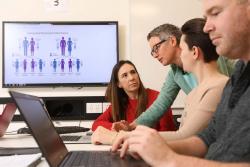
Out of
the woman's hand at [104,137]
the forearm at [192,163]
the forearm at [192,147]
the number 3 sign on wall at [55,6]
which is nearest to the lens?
the forearm at [192,163]

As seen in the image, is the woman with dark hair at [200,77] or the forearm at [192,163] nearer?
the forearm at [192,163]

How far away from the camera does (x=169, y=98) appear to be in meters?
2.23

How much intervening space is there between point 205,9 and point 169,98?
122 centimetres

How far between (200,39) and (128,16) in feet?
5.83

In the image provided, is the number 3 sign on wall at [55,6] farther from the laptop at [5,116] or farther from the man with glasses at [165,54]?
the laptop at [5,116]

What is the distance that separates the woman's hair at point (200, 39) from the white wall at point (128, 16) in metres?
1.55

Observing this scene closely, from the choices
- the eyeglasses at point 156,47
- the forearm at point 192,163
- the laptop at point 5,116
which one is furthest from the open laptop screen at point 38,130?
the eyeglasses at point 156,47

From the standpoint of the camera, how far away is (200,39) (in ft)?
4.90

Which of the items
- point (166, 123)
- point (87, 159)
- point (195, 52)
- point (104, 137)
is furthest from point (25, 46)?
point (87, 159)

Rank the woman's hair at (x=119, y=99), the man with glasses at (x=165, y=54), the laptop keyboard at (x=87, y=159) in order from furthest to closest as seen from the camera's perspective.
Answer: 1. the woman's hair at (x=119, y=99)
2. the man with glasses at (x=165, y=54)
3. the laptop keyboard at (x=87, y=159)

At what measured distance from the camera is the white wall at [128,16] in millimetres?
3092

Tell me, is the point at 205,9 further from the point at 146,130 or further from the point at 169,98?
the point at 169,98

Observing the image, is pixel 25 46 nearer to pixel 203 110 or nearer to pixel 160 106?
pixel 160 106

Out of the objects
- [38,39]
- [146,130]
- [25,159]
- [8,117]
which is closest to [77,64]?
[38,39]
